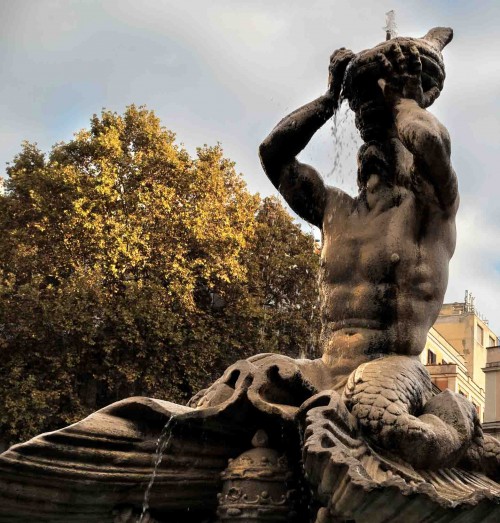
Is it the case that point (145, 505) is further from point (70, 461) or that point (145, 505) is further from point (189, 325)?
point (189, 325)

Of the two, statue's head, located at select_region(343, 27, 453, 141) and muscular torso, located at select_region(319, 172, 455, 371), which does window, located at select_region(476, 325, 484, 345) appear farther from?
muscular torso, located at select_region(319, 172, 455, 371)

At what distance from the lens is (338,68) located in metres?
5.97

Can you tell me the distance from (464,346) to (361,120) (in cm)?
5395

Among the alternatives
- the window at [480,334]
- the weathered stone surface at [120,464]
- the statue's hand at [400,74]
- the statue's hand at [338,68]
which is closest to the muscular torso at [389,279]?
the statue's hand at [400,74]

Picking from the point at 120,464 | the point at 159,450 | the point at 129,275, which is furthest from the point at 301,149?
the point at 129,275

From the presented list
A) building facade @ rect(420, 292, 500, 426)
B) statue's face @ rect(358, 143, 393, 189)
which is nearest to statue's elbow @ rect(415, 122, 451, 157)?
statue's face @ rect(358, 143, 393, 189)

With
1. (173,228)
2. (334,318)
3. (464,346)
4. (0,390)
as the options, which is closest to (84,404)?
(0,390)

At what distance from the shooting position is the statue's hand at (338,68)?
19.5 ft

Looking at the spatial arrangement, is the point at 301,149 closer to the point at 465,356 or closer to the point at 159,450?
the point at 159,450

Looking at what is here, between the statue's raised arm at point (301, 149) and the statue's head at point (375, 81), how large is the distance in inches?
4.0

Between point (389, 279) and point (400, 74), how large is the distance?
43.6 inches

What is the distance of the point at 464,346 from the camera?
58594mm

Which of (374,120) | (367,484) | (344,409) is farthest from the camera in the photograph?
(374,120)

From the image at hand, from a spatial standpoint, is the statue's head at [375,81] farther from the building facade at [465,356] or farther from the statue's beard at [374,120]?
the building facade at [465,356]
